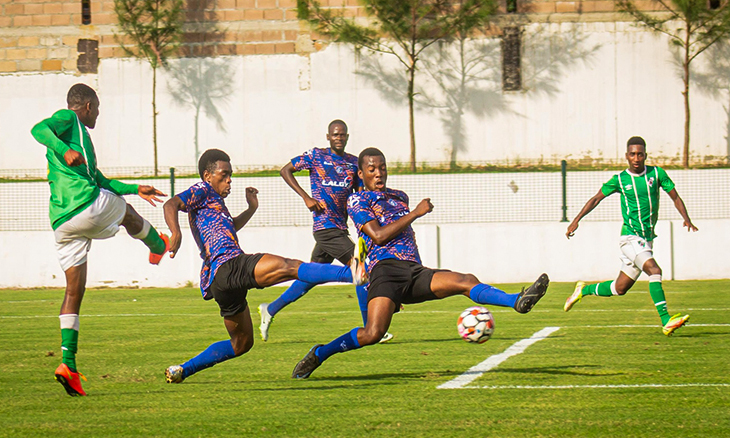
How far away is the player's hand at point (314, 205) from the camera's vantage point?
9.16 m

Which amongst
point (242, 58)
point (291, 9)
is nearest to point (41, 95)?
point (242, 58)

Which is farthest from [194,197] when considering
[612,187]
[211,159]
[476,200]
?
[476,200]

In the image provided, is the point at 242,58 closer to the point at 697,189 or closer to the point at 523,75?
the point at 523,75

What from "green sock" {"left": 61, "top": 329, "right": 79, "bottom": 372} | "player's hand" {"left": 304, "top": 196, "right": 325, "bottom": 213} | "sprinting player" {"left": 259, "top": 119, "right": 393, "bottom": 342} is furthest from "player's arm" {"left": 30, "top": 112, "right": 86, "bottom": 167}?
"sprinting player" {"left": 259, "top": 119, "right": 393, "bottom": 342}

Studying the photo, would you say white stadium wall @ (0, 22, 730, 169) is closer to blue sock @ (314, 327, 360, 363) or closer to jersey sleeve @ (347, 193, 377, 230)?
jersey sleeve @ (347, 193, 377, 230)

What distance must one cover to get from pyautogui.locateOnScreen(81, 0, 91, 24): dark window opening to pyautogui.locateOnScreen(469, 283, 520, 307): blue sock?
30.2m

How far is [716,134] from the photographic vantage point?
3109cm

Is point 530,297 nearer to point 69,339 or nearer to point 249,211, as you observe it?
point 249,211

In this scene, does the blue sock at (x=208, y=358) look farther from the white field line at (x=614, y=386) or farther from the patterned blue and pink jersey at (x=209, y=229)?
the white field line at (x=614, y=386)

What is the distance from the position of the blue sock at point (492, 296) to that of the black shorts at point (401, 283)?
1.02 ft

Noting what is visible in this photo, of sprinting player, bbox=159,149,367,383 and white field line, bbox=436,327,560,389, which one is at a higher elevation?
sprinting player, bbox=159,149,367,383

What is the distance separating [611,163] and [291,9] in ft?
42.4

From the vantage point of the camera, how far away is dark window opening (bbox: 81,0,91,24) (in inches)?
1292

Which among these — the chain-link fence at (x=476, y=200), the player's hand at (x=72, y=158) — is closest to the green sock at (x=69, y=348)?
the player's hand at (x=72, y=158)
